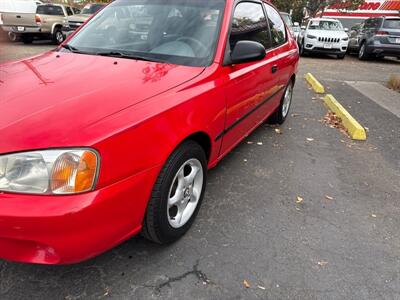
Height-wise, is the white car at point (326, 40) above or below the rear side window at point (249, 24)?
below

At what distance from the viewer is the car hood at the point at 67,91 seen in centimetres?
176

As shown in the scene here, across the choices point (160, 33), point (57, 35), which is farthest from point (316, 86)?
point (57, 35)

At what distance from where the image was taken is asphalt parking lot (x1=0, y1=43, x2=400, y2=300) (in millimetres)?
2176

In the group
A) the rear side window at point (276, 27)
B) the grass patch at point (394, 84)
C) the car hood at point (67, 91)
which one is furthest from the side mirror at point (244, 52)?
the grass patch at point (394, 84)

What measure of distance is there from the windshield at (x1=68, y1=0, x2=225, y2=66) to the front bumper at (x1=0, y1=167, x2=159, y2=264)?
1213mm

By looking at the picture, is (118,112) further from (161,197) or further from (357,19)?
(357,19)

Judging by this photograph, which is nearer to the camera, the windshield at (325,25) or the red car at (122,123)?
the red car at (122,123)

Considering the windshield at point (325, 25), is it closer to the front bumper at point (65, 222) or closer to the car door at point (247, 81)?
the car door at point (247, 81)

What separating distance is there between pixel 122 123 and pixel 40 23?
49.0 ft

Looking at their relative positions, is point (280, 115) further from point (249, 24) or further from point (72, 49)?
point (72, 49)

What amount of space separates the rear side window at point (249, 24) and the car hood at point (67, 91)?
751 mm

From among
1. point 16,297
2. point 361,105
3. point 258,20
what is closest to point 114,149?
point 16,297

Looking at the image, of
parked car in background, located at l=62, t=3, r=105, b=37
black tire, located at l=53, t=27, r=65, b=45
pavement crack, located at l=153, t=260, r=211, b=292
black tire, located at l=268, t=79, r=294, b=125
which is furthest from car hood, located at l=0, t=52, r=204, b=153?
black tire, located at l=53, t=27, r=65, b=45

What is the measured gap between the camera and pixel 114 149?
1815 millimetres
